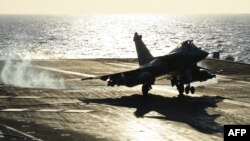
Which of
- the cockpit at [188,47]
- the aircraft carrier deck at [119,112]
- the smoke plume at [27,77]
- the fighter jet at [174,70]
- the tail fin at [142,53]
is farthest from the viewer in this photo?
the smoke plume at [27,77]

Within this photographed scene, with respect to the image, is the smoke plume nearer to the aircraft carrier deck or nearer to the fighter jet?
the aircraft carrier deck

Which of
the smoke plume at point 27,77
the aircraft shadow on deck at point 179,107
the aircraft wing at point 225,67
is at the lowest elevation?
the aircraft wing at point 225,67

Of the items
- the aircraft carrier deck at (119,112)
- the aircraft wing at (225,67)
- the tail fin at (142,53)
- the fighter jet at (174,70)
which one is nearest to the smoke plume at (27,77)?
the aircraft carrier deck at (119,112)

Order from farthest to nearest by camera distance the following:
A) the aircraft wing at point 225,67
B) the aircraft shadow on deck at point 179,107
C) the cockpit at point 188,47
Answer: the aircraft wing at point 225,67 < the cockpit at point 188,47 < the aircraft shadow on deck at point 179,107

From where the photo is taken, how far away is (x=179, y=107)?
121 ft

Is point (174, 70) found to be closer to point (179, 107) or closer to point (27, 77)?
point (179, 107)

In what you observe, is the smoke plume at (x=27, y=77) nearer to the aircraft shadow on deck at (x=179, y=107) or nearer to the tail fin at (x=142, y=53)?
the tail fin at (x=142, y=53)

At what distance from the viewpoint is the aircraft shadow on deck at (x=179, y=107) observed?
30558mm

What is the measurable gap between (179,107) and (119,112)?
5.37 m

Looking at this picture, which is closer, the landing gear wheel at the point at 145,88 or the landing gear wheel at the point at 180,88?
the landing gear wheel at the point at 145,88

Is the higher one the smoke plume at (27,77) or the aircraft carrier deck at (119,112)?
the aircraft carrier deck at (119,112)

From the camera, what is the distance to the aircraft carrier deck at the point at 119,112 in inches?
1093

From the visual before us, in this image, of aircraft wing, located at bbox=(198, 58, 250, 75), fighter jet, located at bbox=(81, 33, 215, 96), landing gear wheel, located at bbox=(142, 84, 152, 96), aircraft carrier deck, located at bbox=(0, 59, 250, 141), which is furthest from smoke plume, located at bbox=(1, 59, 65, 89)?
aircraft wing, located at bbox=(198, 58, 250, 75)

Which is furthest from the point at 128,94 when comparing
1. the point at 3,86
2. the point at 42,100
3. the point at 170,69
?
the point at 3,86
